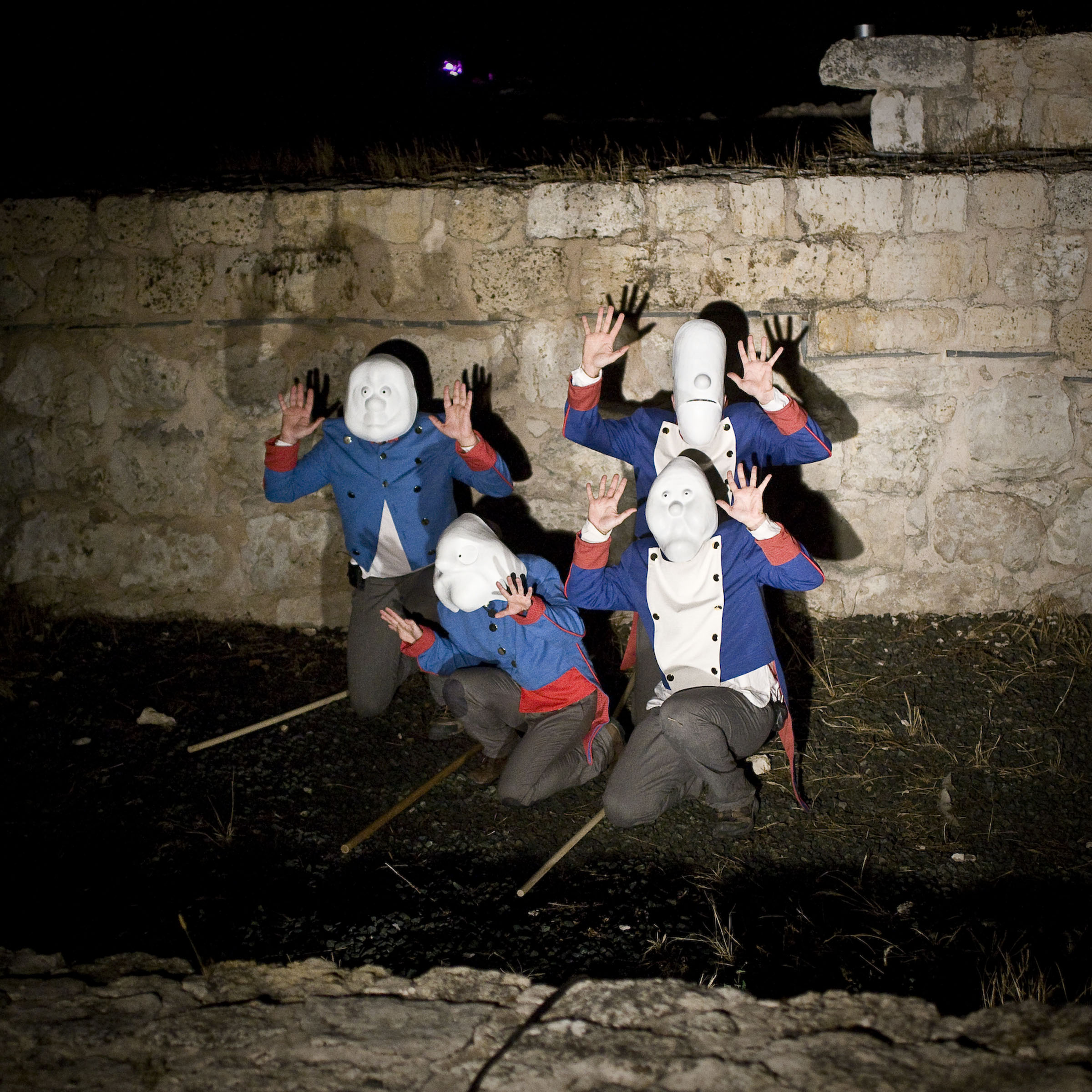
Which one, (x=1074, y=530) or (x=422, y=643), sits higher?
(x=1074, y=530)

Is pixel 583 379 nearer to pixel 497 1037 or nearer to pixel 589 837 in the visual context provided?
pixel 589 837

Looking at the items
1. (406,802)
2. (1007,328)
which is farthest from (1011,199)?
(406,802)

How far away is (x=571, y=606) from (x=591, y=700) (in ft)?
1.20

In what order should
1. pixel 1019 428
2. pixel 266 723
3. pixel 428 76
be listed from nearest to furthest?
1. pixel 266 723
2. pixel 1019 428
3. pixel 428 76

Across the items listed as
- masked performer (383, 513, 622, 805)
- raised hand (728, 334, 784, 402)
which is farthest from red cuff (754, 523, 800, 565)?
masked performer (383, 513, 622, 805)

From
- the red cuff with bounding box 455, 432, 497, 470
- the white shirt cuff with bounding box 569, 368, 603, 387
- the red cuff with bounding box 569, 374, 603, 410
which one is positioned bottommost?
the red cuff with bounding box 455, 432, 497, 470

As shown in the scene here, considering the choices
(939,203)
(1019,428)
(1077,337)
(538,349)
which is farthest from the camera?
(538,349)

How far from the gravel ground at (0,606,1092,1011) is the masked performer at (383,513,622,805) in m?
0.15

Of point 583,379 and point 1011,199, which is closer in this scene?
point 583,379

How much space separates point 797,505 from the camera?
4543 mm

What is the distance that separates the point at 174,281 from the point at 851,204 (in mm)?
3082

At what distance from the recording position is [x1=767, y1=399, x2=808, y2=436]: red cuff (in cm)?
360

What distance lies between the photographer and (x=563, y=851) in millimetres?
3248

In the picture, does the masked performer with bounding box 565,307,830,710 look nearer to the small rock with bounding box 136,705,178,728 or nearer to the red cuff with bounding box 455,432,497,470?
the red cuff with bounding box 455,432,497,470
